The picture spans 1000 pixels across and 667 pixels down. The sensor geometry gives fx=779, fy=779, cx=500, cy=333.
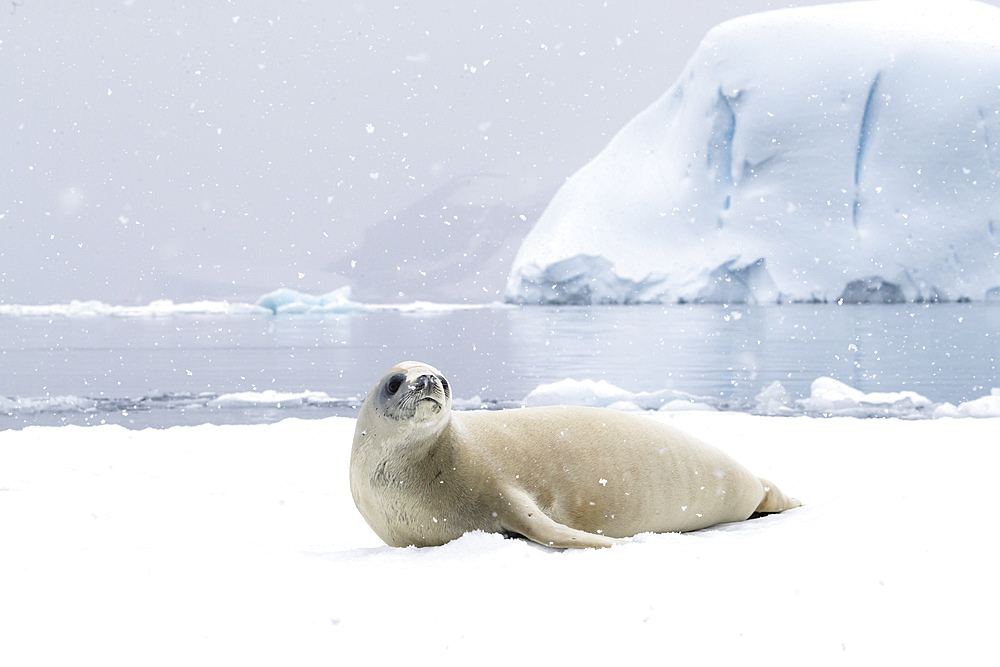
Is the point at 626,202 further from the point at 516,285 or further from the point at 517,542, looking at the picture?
the point at 517,542

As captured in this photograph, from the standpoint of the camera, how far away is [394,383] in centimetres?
233

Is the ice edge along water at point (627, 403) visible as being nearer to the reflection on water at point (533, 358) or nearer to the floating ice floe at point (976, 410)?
the floating ice floe at point (976, 410)

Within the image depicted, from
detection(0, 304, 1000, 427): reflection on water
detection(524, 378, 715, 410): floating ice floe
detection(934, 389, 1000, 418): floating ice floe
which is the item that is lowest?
detection(0, 304, 1000, 427): reflection on water

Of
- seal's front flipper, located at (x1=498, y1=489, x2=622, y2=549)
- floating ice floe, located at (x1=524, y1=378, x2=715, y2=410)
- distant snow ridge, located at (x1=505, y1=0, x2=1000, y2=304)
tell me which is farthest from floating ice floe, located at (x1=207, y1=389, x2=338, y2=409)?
distant snow ridge, located at (x1=505, y1=0, x2=1000, y2=304)

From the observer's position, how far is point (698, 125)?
31.2 meters

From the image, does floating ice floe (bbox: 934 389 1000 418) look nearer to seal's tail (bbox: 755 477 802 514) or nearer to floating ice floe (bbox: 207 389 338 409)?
seal's tail (bbox: 755 477 802 514)

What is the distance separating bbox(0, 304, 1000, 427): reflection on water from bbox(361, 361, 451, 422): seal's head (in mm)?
5804

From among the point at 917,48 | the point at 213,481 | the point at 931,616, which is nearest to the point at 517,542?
the point at 931,616

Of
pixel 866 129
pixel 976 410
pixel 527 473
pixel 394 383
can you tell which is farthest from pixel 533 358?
pixel 866 129

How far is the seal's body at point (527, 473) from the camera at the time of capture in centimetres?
232

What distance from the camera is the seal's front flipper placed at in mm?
2181

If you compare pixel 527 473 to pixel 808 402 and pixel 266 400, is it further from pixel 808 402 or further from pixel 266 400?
pixel 266 400

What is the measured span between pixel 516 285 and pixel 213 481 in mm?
28979

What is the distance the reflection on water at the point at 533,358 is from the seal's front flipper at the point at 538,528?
5920 mm
